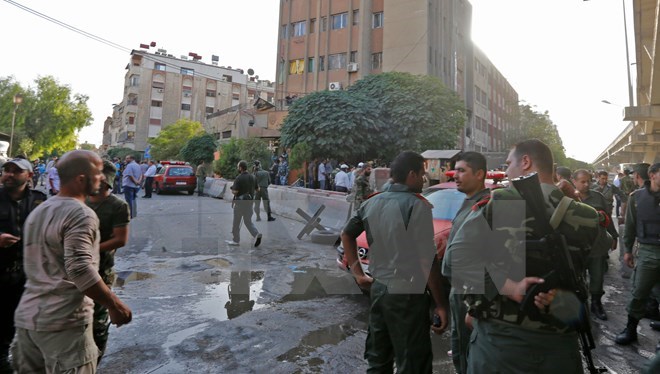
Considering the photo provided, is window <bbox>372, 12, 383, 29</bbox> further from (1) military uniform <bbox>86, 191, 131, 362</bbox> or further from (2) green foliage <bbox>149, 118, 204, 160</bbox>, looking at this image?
(1) military uniform <bbox>86, 191, 131, 362</bbox>

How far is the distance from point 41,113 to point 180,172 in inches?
1462

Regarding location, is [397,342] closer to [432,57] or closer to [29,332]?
[29,332]

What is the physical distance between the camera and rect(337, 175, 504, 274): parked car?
4711 mm

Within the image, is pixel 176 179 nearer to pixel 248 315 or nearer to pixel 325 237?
pixel 325 237

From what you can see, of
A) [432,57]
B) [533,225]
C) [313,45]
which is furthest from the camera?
[313,45]

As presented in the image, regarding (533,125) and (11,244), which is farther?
(533,125)

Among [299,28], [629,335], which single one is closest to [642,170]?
[629,335]

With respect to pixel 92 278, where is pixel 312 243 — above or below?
below

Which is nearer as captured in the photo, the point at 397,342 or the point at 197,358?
the point at 397,342

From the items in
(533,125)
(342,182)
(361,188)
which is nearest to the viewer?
(361,188)

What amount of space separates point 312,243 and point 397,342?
23.1 ft

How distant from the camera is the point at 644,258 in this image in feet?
Result: 13.0

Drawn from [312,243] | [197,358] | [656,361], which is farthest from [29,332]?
[312,243]

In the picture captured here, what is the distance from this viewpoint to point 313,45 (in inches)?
1460
